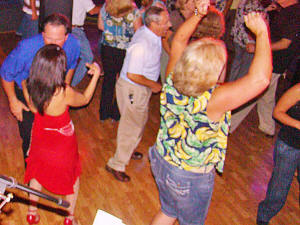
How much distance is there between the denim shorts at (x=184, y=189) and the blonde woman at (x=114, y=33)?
→ 68.6 inches

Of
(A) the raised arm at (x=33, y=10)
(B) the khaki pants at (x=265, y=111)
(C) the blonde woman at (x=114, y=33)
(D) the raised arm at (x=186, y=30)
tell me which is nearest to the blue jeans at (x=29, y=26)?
(A) the raised arm at (x=33, y=10)

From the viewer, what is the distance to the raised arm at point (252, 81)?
1.46m

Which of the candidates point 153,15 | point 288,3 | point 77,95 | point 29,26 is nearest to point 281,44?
point 288,3

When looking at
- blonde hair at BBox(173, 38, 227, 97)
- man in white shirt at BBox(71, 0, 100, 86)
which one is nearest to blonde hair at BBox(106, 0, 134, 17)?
man in white shirt at BBox(71, 0, 100, 86)

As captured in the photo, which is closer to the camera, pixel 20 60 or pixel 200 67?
pixel 200 67

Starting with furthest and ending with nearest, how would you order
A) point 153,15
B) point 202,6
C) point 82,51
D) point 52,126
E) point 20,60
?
point 82,51
point 153,15
point 20,60
point 52,126
point 202,6

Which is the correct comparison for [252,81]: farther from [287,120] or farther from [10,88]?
[10,88]

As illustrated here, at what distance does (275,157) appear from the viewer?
2.38 metres

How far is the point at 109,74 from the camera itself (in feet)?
12.1

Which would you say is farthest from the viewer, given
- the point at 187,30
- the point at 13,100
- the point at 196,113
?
the point at 13,100

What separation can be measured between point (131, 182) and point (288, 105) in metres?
1.60

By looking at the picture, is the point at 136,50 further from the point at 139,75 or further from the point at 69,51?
the point at 69,51

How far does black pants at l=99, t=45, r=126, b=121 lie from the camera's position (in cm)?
353

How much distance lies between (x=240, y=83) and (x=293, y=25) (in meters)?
2.37
